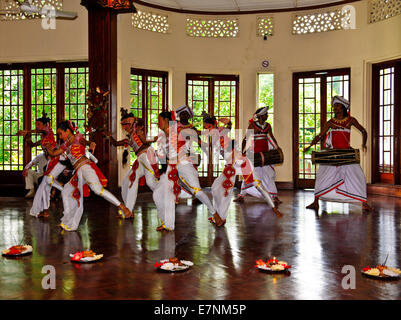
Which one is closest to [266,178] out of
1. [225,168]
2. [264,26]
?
[225,168]

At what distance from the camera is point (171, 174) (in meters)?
5.89

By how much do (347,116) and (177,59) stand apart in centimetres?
463

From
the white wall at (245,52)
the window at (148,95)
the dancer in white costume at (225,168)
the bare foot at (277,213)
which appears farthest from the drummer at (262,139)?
the window at (148,95)

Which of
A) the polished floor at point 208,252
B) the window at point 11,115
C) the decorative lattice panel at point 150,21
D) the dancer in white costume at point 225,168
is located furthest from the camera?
the window at point 11,115

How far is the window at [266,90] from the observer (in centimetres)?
1128

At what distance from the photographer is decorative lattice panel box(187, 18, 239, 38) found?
11188 mm

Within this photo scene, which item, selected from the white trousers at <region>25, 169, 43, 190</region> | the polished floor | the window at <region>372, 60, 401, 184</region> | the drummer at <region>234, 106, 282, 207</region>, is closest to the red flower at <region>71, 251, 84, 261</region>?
the polished floor

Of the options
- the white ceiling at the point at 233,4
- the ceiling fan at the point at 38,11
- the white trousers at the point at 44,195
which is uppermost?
the white ceiling at the point at 233,4

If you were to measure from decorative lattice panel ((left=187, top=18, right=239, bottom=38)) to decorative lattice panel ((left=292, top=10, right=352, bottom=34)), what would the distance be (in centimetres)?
131

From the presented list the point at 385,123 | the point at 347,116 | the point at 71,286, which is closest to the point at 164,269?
the point at 71,286

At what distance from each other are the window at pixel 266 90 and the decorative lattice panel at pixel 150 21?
2.37 metres

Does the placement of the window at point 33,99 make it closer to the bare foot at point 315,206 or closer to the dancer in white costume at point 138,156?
the dancer in white costume at point 138,156

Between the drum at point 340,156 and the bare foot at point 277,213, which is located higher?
the drum at point 340,156
